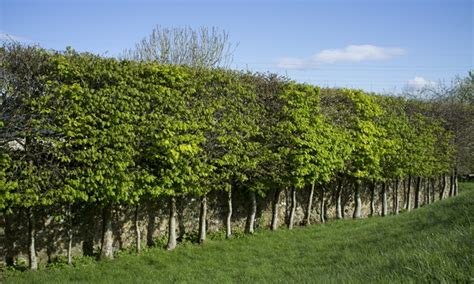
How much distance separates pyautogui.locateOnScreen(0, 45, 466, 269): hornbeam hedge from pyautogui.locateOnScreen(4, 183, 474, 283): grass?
2.62 ft

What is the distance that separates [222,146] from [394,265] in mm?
5879

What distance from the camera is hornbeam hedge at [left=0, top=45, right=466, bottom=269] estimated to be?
835cm

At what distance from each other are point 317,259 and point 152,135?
4.25 m

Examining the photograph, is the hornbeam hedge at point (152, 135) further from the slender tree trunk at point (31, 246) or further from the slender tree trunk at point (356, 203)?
the slender tree trunk at point (356, 203)

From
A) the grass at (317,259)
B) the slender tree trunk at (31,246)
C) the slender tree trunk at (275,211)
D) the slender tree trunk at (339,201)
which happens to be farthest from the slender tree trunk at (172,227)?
the slender tree trunk at (339,201)

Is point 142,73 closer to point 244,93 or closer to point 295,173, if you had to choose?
point 244,93

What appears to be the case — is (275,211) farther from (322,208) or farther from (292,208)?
(322,208)

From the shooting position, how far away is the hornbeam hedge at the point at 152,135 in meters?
8.35

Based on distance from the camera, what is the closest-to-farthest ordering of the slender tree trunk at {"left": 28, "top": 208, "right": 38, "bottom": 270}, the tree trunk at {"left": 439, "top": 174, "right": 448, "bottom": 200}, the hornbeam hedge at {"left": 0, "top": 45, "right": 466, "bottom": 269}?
1. the hornbeam hedge at {"left": 0, "top": 45, "right": 466, "bottom": 269}
2. the slender tree trunk at {"left": 28, "top": 208, "right": 38, "bottom": 270}
3. the tree trunk at {"left": 439, "top": 174, "right": 448, "bottom": 200}

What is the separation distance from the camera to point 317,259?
9242 millimetres

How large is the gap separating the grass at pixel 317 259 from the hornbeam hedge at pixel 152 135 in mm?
798

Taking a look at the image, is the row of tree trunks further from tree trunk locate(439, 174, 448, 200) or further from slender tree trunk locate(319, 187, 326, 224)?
tree trunk locate(439, 174, 448, 200)

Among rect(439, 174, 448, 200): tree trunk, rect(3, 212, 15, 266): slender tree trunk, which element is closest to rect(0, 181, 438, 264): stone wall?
rect(3, 212, 15, 266): slender tree trunk

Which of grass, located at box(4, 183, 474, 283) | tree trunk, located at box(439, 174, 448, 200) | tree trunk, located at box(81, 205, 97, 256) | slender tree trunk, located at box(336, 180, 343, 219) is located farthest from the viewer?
tree trunk, located at box(439, 174, 448, 200)
